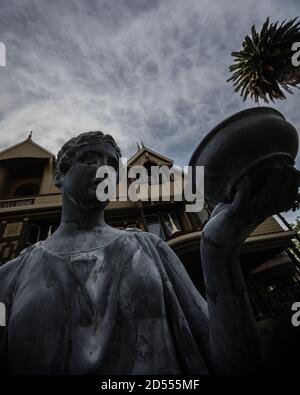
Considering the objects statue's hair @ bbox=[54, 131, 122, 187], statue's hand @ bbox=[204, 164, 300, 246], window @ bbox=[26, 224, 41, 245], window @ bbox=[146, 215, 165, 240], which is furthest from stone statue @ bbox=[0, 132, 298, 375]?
window @ bbox=[146, 215, 165, 240]

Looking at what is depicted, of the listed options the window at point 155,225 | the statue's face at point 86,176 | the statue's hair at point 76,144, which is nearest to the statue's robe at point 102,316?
the statue's face at point 86,176

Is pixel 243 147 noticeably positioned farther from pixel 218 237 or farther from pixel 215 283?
pixel 215 283

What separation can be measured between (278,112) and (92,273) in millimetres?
1210

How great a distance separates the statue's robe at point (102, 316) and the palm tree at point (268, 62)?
11494mm

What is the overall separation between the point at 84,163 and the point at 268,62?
12191mm

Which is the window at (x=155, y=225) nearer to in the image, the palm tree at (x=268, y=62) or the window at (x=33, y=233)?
the window at (x=33, y=233)

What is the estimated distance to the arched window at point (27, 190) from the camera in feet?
47.0

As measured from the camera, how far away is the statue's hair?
180cm

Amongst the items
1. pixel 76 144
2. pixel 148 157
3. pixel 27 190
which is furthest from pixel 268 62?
pixel 27 190

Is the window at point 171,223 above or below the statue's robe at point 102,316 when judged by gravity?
above

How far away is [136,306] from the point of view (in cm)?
121

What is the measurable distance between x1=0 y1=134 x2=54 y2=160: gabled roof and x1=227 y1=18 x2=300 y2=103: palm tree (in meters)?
12.4

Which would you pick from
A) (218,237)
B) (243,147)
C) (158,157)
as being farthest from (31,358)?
(158,157)

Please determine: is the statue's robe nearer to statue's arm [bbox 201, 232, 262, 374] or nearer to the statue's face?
statue's arm [bbox 201, 232, 262, 374]
